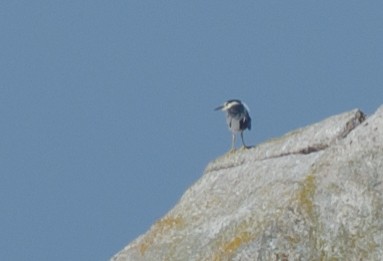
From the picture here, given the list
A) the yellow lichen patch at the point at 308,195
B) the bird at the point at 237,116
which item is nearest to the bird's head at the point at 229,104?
the bird at the point at 237,116

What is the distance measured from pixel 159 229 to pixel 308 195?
17.8ft

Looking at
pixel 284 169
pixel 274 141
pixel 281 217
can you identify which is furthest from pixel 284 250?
pixel 274 141

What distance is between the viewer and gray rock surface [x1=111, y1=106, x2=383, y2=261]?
35812mm

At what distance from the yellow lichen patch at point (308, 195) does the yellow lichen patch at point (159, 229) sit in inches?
173

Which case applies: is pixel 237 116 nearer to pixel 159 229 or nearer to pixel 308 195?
pixel 159 229

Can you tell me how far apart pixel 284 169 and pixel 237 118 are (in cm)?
980

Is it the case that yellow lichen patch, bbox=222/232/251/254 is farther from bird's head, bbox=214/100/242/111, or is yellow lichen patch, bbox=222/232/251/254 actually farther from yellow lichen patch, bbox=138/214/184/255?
bird's head, bbox=214/100/242/111

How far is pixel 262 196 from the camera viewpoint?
3828cm

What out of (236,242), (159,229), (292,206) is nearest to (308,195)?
(292,206)

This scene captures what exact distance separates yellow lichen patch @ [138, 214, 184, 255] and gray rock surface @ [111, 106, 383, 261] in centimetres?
3

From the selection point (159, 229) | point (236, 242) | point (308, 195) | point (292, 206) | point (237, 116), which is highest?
point (237, 116)

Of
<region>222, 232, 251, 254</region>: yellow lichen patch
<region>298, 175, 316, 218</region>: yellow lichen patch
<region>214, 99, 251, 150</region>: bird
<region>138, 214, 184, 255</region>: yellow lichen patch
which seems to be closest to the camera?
<region>222, 232, 251, 254</region>: yellow lichen patch

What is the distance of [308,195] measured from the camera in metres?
37.1

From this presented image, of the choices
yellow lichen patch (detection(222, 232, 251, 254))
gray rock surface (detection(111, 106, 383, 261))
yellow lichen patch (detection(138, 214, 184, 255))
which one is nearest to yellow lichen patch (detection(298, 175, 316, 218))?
gray rock surface (detection(111, 106, 383, 261))
